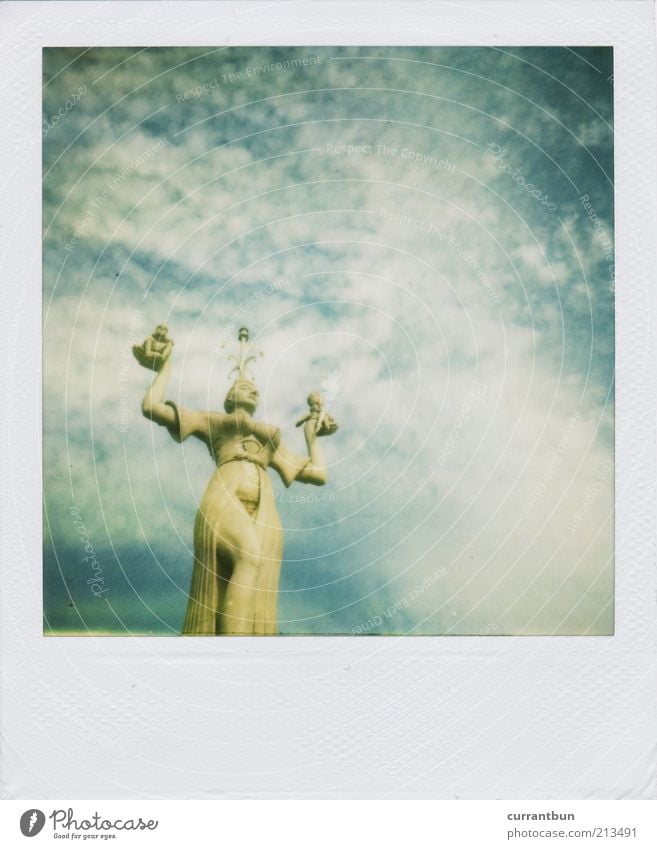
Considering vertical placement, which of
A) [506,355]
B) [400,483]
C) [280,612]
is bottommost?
[280,612]

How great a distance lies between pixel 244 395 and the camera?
179 centimetres

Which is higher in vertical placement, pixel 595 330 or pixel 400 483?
pixel 595 330

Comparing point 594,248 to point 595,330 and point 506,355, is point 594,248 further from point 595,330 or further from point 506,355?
point 506,355

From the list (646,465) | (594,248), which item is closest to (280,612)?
(646,465)

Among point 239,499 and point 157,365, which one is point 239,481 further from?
point 157,365

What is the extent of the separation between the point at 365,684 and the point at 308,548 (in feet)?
1.07

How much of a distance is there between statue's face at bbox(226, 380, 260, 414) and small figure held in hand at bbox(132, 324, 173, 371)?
0.56 feet

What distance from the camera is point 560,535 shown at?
1.79 meters

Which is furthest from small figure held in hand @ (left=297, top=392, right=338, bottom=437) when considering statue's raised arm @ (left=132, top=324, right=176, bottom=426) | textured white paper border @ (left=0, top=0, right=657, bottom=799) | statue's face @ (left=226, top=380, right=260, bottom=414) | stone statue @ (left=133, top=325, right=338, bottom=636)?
textured white paper border @ (left=0, top=0, right=657, bottom=799)

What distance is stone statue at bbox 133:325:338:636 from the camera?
1780mm

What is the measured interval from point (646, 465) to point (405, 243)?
742 mm
